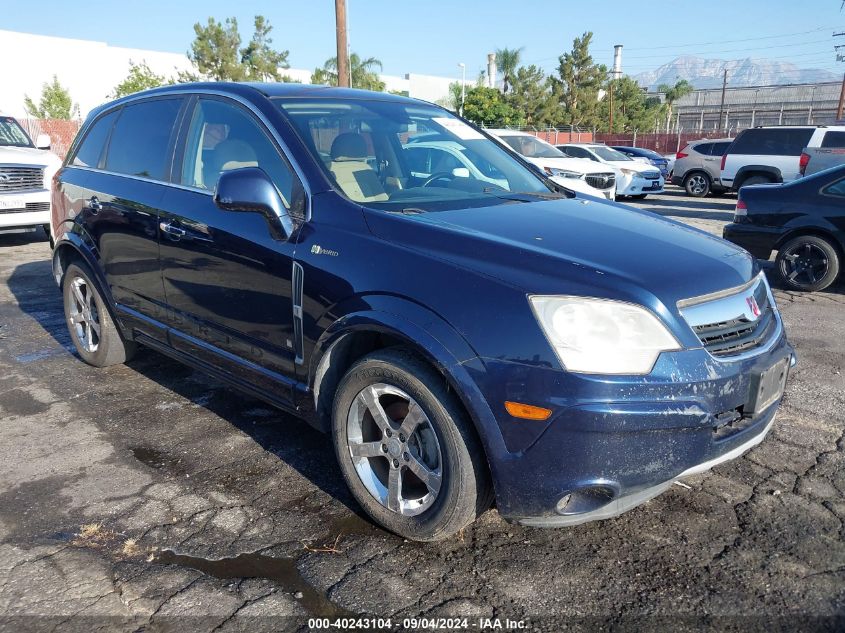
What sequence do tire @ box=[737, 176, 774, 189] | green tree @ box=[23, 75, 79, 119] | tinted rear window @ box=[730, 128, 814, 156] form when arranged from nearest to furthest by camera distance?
tinted rear window @ box=[730, 128, 814, 156] → tire @ box=[737, 176, 774, 189] → green tree @ box=[23, 75, 79, 119]

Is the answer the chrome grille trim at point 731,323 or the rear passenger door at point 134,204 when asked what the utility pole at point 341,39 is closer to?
the rear passenger door at point 134,204

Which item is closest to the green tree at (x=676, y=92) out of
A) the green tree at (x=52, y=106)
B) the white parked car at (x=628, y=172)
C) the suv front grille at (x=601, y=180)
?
the green tree at (x=52, y=106)

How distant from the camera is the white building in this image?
43406 millimetres

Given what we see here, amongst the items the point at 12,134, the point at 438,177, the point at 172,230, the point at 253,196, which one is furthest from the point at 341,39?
the point at 253,196

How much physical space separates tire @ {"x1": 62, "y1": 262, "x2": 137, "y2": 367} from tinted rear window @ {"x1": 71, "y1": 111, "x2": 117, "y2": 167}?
0.72m

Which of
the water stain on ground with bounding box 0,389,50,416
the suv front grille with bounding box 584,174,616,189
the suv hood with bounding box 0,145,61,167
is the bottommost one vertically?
the water stain on ground with bounding box 0,389,50,416

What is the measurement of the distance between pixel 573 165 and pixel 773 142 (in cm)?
556

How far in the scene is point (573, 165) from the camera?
1438 centimetres

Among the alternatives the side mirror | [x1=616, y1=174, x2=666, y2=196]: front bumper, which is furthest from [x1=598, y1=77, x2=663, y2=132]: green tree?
the side mirror

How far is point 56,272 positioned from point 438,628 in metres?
4.19

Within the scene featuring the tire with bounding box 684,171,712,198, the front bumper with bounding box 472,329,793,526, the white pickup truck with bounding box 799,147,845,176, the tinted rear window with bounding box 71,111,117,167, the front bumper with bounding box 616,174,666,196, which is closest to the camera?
the front bumper with bounding box 472,329,793,526

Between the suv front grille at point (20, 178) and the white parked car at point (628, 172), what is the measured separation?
39.2 ft

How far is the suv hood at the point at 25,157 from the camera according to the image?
10.0 meters

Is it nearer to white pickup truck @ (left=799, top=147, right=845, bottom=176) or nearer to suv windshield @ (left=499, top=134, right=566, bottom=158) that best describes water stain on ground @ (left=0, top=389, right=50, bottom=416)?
suv windshield @ (left=499, top=134, right=566, bottom=158)
